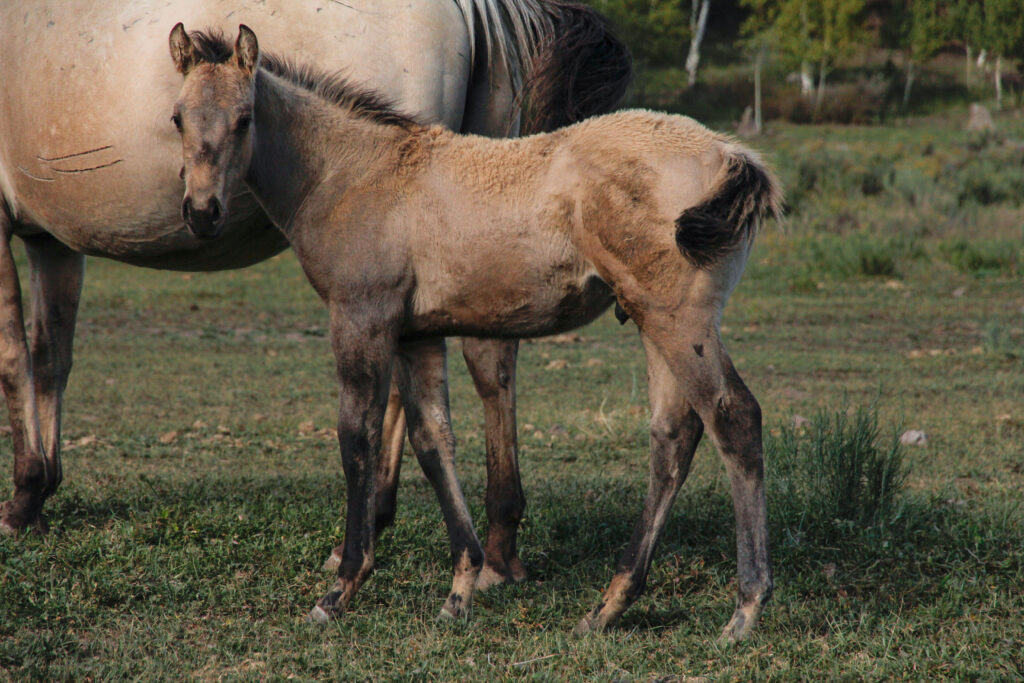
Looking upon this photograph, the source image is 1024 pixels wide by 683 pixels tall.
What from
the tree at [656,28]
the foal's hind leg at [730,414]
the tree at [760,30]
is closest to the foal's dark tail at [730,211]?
the foal's hind leg at [730,414]

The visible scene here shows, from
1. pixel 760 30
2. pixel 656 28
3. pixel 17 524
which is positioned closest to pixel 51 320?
pixel 17 524

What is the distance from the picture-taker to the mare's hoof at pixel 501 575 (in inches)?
182

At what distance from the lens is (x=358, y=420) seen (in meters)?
4.03

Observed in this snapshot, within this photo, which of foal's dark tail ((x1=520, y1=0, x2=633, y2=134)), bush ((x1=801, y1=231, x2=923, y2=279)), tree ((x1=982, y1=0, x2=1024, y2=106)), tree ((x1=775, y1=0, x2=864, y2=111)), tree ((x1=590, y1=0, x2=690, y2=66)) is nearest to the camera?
foal's dark tail ((x1=520, y1=0, x2=633, y2=134))

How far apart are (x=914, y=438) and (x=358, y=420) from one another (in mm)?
4423

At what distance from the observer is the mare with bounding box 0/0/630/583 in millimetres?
4586

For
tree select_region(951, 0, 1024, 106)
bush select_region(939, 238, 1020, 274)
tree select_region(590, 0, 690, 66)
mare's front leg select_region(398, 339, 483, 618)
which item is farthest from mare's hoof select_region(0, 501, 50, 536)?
tree select_region(951, 0, 1024, 106)

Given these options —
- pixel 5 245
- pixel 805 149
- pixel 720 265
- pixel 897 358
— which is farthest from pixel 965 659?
pixel 805 149

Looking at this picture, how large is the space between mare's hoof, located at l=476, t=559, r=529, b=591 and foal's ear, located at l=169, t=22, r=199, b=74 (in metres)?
2.34

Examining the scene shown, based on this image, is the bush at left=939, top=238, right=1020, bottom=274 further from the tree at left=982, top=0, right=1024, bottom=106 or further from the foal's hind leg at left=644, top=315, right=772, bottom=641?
the tree at left=982, top=0, right=1024, bottom=106

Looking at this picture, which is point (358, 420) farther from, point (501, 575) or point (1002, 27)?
point (1002, 27)

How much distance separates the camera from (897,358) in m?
10.0

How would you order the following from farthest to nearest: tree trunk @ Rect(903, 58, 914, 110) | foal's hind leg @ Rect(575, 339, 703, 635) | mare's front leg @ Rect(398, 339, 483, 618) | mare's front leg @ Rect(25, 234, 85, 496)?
tree trunk @ Rect(903, 58, 914, 110)
mare's front leg @ Rect(25, 234, 85, 496)
mare's front leg @ Rect(398, 339, 483, 618)
foal's hind leg @ Rect(575, 339, 703, 635)

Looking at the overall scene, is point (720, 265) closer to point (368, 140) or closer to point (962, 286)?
point (368, 140)
